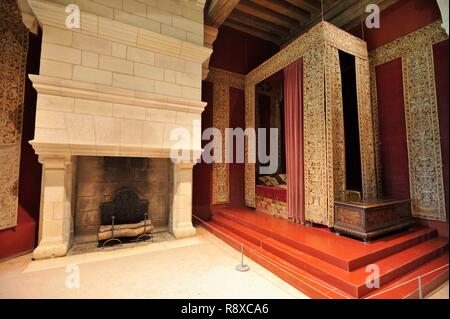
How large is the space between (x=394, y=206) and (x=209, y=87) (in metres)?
3.91

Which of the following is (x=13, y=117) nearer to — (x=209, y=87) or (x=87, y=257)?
(x=87, y=257)

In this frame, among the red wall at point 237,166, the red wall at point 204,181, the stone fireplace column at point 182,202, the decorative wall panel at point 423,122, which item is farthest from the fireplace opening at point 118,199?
the decorative wall panel at point 423,122

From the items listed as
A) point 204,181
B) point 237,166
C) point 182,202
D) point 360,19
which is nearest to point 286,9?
point 360,19

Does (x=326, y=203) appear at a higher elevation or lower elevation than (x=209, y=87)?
lower

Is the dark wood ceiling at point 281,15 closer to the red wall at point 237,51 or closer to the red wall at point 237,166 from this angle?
the red wall at point 237,51

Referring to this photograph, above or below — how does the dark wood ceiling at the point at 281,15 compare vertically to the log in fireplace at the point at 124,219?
above

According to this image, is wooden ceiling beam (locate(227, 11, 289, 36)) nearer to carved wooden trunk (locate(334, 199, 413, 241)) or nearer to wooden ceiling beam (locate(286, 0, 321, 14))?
wooden ceiling beam (locate(286, 0, 321, 14))

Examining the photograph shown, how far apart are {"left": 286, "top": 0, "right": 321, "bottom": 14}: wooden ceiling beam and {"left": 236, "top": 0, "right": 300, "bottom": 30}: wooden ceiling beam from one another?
1.43 ft

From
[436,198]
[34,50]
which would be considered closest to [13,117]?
[34,50]

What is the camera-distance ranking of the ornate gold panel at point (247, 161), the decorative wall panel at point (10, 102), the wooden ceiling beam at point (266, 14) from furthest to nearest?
the ornate gold panel at point (247, 161) < the wooden ceiling beam at point (266, 14) < the decorative wall panel at point (10, 102)

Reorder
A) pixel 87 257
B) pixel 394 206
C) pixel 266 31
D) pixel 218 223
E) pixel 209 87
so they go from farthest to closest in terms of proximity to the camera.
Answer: pixel 266 31
pixel 209 87
pixel 218 223
pixel 394 206
pixel 87 257

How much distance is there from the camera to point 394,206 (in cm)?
293

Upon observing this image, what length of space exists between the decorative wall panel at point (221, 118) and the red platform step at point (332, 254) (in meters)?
1.34

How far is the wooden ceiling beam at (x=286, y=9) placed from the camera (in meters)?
4.40
